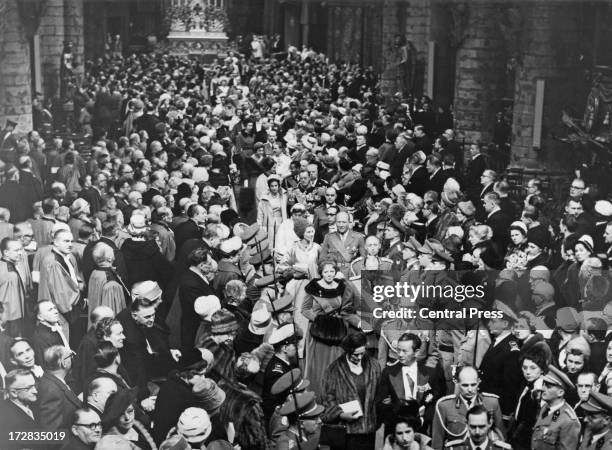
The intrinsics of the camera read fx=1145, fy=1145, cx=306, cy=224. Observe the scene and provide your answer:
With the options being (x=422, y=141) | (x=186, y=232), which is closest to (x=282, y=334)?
(x=186, y=232)

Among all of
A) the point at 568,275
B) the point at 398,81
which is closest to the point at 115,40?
the point at 398,81

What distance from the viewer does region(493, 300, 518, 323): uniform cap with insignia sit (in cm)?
995

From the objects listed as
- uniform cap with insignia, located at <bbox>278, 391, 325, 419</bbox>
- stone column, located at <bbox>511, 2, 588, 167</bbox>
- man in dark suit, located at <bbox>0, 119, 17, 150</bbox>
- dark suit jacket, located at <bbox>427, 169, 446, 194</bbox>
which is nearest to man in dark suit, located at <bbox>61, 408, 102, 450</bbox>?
uniform cap with insignia, located at <bbox>278, 391, 325, 419</bbox>

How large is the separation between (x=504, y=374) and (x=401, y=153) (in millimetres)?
10345

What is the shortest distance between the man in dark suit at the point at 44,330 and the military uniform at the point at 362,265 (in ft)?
11.0

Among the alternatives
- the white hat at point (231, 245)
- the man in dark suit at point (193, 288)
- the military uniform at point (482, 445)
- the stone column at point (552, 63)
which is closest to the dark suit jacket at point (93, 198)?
the white hat at point (231, 245)

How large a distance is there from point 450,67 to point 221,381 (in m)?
20.6

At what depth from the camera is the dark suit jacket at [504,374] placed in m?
9.45

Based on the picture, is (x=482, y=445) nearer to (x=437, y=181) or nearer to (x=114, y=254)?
(x=114, y=254)

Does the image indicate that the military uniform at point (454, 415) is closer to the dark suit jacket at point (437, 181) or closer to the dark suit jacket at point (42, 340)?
the dark suit jacket at point (42, 340)

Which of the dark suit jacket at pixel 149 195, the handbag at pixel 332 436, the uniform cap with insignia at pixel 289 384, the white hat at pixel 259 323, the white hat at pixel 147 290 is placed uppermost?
the white hat at pixel 147 290

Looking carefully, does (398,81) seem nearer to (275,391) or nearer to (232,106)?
(232,106)

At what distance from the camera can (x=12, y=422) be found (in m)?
8.86

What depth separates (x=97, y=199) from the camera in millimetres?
15156
